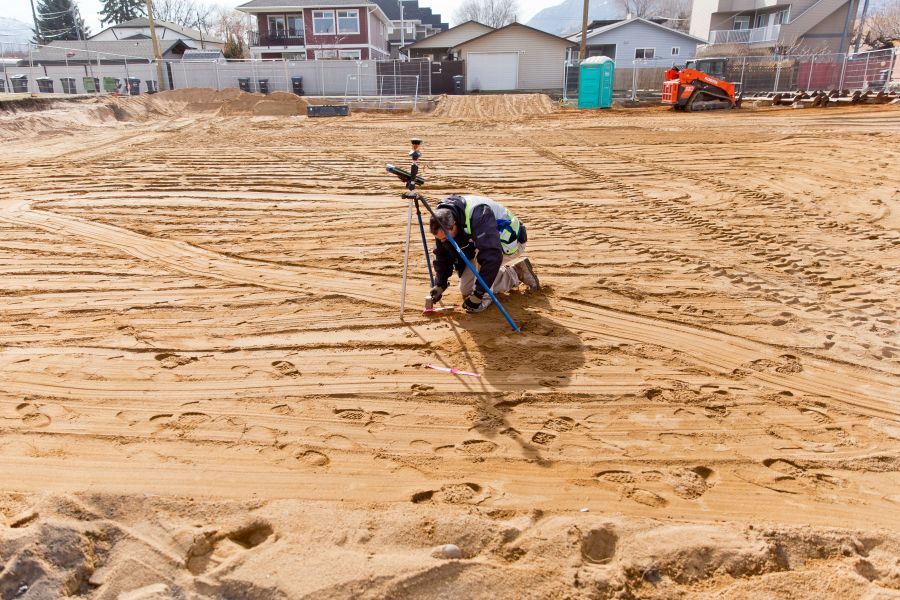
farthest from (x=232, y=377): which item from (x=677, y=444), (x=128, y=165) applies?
(x=128, y=165)

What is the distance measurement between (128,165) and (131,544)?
1176cm

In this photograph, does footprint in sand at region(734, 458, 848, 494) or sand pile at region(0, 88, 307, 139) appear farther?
sand pile at region(0, 88, 307, 139)

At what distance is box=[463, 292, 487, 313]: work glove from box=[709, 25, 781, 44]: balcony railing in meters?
42.4

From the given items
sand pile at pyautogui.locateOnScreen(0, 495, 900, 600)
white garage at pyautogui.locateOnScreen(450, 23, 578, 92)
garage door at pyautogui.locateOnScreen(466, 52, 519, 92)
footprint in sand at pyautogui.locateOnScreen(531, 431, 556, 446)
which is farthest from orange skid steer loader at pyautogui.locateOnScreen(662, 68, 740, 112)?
sand pile at pyautogui.locateOnScreen(0, 495, 900, 600)

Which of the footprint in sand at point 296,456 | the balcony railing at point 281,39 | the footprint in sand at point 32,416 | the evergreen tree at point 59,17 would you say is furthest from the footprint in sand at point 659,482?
the evergreen tree at point 59,17

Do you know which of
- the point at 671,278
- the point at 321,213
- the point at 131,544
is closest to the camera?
the point at 131,544

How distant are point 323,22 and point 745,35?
28278 millimetres

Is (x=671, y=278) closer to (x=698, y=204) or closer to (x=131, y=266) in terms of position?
(x=698, y=204)

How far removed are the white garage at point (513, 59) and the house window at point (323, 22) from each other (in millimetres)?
10134

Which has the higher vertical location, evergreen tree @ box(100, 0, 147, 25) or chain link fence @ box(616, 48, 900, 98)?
evergreen tree @ box(100, 0, 147, 25)

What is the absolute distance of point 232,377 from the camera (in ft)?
14.5

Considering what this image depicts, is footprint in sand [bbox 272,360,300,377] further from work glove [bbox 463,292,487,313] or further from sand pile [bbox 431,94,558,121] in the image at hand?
sand pile [bbox 431,94,558,121]

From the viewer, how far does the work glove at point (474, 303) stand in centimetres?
535

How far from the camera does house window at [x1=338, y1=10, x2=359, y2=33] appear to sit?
41.4 m
